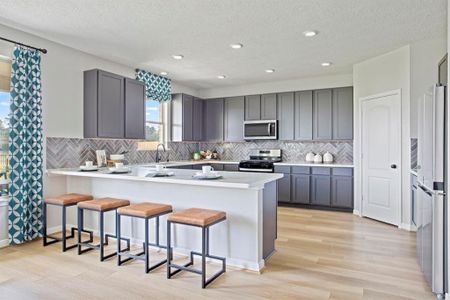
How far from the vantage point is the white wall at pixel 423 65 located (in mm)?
3975

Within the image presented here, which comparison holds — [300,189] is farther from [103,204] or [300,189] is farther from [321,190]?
[103,204]

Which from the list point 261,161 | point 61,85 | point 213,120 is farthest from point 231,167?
point 61,85

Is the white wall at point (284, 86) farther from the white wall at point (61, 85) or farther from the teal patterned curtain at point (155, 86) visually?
the white wall at point (61, 85)

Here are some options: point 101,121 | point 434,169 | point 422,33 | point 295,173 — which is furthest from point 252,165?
point 434,169

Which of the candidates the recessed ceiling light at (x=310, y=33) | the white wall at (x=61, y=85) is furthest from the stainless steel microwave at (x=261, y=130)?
the white wall at (x=61, y=85)

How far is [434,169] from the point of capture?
2236 mm

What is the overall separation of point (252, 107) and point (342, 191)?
99.9 inches

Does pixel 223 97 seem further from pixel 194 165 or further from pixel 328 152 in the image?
pixel 328 152

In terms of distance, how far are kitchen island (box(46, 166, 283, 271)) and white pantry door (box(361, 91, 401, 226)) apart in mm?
2277

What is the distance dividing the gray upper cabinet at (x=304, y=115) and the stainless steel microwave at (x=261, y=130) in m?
0.45

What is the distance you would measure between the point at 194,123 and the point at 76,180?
121 inches

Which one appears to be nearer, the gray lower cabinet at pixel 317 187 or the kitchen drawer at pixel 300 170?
the gray lower cabinet at pixel 317 187

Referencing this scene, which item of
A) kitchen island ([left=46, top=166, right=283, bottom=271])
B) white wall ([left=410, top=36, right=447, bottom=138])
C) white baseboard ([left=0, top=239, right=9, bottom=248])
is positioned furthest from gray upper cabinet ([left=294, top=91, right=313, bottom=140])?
white baseboard ([left=0, top=239, right=9, bottom=248])

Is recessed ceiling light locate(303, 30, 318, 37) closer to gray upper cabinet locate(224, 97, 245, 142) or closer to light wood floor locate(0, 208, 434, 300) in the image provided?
light wood floor locate(0, 208, 434, 300)
